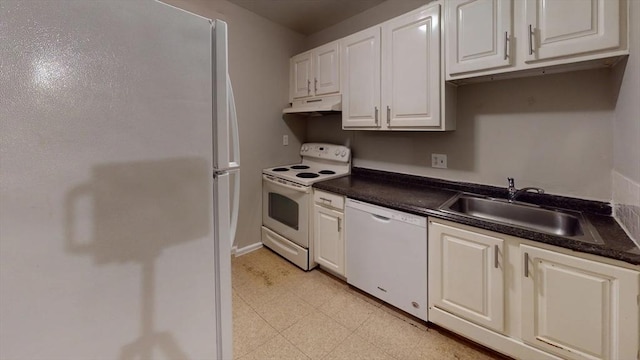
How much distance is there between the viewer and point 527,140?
182cm

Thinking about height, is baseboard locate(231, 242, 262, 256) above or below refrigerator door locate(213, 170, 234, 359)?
below

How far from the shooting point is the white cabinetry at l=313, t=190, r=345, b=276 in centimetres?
223

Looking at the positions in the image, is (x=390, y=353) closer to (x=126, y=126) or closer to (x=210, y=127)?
(x=210, y=127)

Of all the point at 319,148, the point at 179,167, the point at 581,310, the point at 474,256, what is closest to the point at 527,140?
the point at 474,256

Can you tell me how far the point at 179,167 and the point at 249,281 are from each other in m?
1.77

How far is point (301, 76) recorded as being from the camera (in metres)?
3.03

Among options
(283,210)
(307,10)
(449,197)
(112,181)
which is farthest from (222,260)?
(307,10)

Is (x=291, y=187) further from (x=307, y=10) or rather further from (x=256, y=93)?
(x=307, y=10)

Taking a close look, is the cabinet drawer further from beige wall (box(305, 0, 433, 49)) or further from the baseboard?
beige wall (box(305, 0, 433, 49))

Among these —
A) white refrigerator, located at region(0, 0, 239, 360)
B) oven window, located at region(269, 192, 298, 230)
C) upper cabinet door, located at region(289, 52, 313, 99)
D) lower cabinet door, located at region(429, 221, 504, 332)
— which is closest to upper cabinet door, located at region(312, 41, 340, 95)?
upper cabinet door, located at region(289, 52, 313, 99)

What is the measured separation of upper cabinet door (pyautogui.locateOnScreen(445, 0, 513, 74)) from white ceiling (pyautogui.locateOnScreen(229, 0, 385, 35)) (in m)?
1.04

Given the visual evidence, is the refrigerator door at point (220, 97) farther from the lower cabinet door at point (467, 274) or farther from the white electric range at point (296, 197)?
the white electric range at point (296, 197)

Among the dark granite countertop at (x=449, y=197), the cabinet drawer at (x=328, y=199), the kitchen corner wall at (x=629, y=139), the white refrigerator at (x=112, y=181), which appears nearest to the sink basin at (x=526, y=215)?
the dark granite countertop at (x=449, y=197)

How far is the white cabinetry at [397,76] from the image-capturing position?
191 cm
